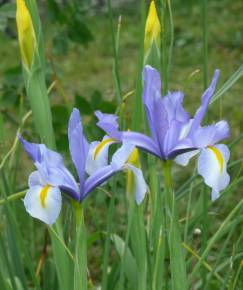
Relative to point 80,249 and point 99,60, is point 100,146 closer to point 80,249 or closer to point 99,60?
point 80,249

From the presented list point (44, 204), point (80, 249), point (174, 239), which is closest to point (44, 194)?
point (44, 204)

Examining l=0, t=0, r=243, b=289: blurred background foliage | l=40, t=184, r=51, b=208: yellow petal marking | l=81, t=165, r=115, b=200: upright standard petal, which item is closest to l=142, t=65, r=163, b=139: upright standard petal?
l=81, t=165, r=115, b=200: upright standard petal

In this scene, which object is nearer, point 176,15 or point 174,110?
point 174,110

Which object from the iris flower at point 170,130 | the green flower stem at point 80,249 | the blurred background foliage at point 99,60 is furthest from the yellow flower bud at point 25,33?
the blurred background foliage at point 99,60

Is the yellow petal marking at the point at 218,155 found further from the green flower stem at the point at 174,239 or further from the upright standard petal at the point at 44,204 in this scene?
the upright standard petal at the point at 44,204

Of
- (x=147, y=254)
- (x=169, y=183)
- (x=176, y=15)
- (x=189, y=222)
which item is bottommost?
(x=176, y=15)

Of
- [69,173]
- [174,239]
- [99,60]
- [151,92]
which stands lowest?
[99,60]

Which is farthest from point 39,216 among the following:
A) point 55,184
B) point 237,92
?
point 237,92

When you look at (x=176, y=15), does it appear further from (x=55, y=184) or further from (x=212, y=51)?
(x=55, y=184)
